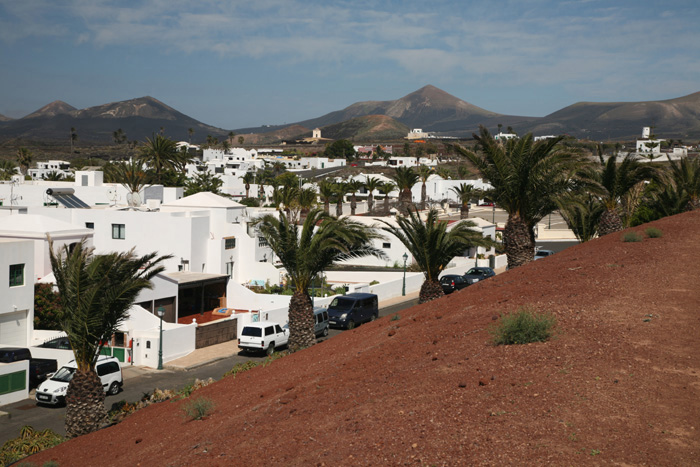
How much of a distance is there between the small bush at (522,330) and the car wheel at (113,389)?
17.1m

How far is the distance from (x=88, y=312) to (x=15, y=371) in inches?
321

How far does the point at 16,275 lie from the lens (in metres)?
29.6

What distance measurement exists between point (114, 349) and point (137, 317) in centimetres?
242

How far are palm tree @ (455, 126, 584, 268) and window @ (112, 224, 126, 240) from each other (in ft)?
89.1

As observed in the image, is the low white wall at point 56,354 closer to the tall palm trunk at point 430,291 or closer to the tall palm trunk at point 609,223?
the tall palm trunk at point 430,291

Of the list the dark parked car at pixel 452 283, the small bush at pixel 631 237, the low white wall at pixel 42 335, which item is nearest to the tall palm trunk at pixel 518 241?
the small bush at pixel 631 237

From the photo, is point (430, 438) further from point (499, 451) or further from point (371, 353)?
point (371, 353)

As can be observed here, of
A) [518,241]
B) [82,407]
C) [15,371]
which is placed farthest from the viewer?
[518,241]

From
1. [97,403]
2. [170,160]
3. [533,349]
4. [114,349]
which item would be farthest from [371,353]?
[170,160]

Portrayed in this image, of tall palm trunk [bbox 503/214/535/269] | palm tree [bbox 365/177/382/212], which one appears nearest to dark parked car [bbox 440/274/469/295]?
tall palm trunk [bbox 503/214/535/269]

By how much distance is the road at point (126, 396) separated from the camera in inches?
838

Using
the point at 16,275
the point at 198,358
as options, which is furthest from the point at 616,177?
the point at 16,275

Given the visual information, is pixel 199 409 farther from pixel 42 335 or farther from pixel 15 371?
pixel 42 335

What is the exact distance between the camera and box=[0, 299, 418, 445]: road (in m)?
21.3
